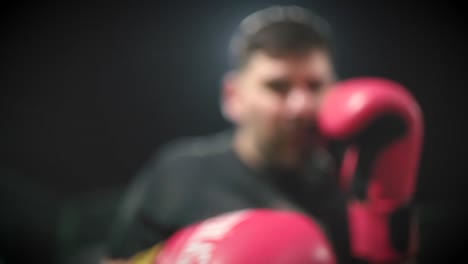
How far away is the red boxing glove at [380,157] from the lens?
817mm

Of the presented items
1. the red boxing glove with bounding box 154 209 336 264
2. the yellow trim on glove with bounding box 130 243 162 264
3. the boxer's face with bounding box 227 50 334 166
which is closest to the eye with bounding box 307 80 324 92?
the boxer's face with bounding box 227 50 334 166

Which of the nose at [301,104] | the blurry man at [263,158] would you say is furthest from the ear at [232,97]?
the nose at [301,104]

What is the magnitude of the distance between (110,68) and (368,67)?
61cm

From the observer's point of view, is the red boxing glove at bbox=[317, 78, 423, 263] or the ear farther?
the ear

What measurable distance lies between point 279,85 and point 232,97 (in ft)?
0.40

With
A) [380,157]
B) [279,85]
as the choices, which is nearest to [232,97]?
[279,85]

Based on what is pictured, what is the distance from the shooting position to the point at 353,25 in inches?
41.8

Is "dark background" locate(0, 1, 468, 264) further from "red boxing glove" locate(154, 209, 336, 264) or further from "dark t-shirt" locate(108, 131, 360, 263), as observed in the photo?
"red boxing glove" locate(154, 209, 336, 264)

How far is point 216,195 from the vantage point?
921mm

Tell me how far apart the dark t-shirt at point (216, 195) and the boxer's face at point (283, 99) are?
5 centimetres

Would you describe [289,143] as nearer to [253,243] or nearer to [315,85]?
[315,85]

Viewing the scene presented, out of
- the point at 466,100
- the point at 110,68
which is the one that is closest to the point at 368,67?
the point at 466,100

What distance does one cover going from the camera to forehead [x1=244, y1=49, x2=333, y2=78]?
0.91 metres

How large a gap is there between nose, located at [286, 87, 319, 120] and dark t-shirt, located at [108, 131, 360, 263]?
117 mm
